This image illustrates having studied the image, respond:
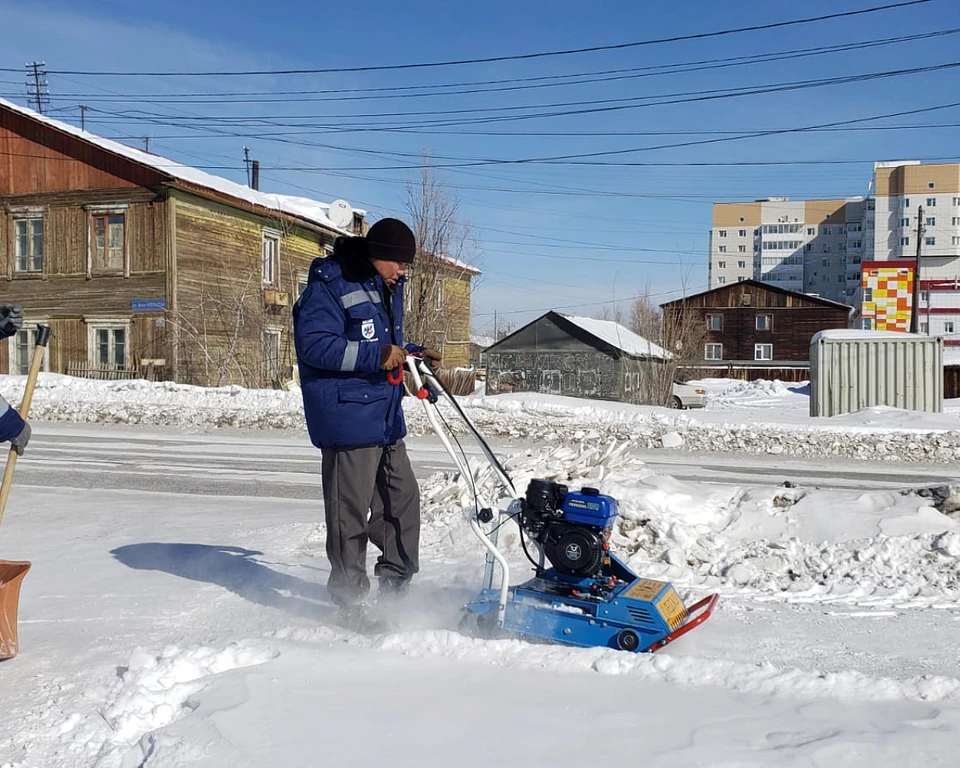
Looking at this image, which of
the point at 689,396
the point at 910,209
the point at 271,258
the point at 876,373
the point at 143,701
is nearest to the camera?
the point at 143,701

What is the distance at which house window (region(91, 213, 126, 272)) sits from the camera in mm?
28375

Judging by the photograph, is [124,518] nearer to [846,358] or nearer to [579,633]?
[579,633]

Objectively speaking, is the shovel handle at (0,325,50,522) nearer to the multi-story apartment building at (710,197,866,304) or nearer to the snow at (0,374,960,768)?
the snow at (0,374,960,768)

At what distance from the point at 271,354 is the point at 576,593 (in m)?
25.2

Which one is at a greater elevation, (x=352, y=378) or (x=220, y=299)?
(x=220, y=299)

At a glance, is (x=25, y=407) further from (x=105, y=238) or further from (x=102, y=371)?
(x=105, y=238)

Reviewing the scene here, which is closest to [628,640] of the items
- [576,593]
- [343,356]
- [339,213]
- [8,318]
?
[576,593]

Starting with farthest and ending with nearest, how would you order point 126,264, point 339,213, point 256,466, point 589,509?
1. point 126,264
2. point 256,466
3. point 339,213
4. point 589,509

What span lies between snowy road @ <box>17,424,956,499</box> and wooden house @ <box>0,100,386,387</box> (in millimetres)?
11214

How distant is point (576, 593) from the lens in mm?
4086

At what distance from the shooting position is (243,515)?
25.7ft

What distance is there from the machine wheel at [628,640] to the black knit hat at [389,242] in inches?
78.2

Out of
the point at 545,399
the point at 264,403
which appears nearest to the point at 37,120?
the point at 264,403

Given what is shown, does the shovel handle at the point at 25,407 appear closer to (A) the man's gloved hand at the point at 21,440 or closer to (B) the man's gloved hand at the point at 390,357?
(A) the man's gloved hand at the point at 21,440
